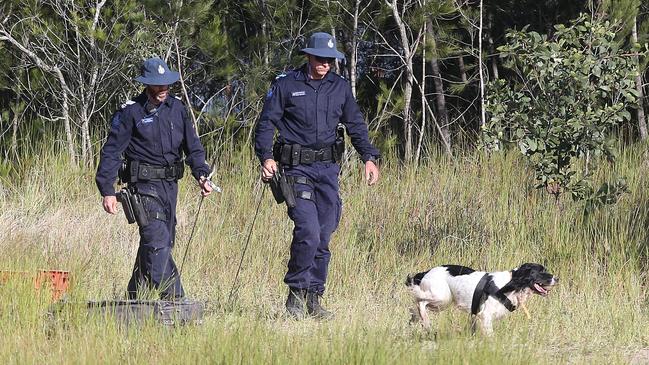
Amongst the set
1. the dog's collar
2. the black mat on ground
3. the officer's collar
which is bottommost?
the black mat on ground

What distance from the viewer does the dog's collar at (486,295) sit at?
6.17 metres

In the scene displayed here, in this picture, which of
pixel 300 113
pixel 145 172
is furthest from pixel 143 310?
pixel 300 113

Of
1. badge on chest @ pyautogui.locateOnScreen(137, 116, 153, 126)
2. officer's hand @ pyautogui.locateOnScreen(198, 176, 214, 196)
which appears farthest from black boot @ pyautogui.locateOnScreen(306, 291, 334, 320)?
badge on chest @ pyautogui.locateOnScreen(137, 116, 153, 126)

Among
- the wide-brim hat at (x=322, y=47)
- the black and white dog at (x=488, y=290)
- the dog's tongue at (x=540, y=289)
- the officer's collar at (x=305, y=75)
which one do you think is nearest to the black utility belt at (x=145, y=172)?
the officer's collar at (x=305, y=75)

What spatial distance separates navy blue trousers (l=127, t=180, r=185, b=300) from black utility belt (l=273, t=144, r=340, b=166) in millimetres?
704

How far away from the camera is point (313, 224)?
7078mm

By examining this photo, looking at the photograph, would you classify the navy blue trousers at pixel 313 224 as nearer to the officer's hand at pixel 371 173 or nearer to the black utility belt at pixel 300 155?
the black utility belt at pixel 300 155

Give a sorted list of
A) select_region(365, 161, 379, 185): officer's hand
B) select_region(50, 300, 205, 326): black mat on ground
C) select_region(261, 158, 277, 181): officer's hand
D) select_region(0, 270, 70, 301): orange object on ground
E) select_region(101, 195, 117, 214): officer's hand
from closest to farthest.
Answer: select_region(50, 300, 205, 326): black mat on ground, select_region(0, 270, 70, 301): orange object on ground, select_region(101, 195, 117, 214): officer's hand, select_region(261, 158, 277, 181): officer's hand, select_region(365, 161, 379, 185): officer's hand

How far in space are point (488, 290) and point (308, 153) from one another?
1.53 m

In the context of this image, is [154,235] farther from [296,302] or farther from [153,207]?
[296,302]

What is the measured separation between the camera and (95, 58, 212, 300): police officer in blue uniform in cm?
688

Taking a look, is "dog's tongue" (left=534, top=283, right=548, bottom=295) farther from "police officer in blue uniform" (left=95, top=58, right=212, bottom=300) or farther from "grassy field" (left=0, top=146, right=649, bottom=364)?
"police officer in blue uniform" (left=95, top=58, right=212, bottom=300)

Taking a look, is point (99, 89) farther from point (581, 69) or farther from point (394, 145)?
point (581, 69)

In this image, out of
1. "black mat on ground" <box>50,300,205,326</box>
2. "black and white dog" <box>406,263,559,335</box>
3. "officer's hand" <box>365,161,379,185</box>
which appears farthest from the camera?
"officer's hand" <box>365,161,379,185</box>
